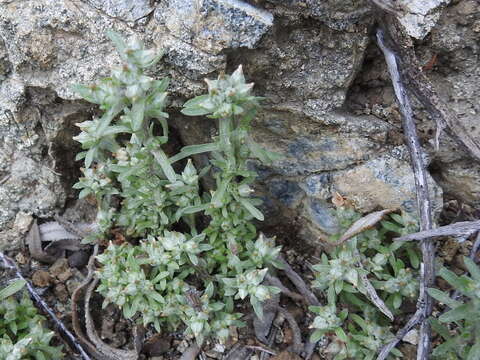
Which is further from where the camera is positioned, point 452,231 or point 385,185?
point 385,185

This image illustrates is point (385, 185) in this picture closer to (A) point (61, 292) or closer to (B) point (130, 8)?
(B) point (130, 8)

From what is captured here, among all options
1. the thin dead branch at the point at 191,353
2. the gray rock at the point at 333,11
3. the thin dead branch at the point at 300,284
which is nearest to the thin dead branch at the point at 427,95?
the gray rock at the point at 333,11

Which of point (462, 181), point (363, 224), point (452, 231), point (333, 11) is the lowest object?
point (363, 224)

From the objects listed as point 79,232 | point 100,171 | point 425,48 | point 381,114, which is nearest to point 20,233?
point 79,232

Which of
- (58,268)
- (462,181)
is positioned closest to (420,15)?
(462,181)

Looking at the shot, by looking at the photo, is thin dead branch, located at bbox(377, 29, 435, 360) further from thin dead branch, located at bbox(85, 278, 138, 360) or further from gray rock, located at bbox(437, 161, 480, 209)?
thin dead branch, located at bbox(85, 278, 138, 360)

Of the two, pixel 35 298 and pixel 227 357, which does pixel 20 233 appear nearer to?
pixel 35 298

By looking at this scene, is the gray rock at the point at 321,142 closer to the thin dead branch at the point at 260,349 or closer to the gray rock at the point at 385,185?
the gray rock at the point at 385,185
